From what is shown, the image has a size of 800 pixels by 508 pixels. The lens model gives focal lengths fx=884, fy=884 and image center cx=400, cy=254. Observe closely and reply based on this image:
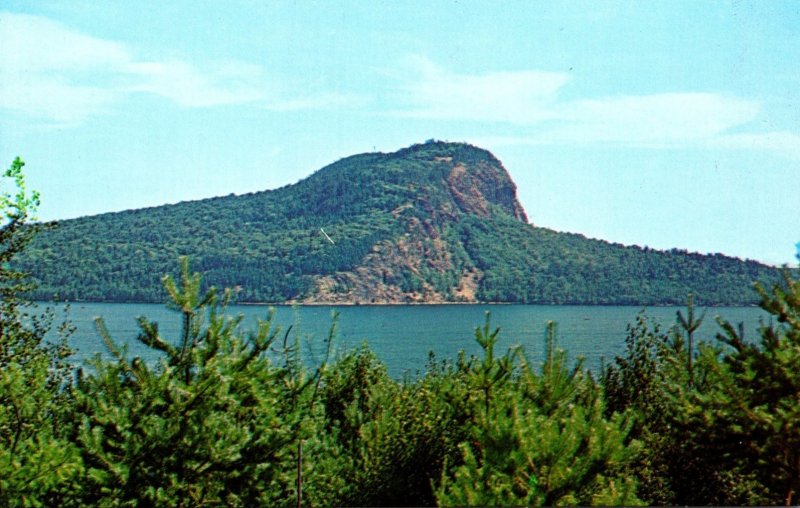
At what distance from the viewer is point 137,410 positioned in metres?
9.28

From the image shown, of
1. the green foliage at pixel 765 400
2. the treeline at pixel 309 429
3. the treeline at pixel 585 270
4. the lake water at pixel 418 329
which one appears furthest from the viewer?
the treeline at pixel 585 270

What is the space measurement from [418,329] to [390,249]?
66980 millimetres

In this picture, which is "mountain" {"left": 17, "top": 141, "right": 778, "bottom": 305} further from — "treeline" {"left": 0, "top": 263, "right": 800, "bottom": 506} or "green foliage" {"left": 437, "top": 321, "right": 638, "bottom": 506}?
"green foliage" {"left": 437, "top": 321, "right": 638, "bottom": 506}

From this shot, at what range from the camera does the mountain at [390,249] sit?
107 metres

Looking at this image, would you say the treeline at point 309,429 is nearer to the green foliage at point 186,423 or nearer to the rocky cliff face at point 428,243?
the green foliage at point 186,423

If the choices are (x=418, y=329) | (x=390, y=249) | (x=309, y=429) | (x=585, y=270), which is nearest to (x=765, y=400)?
(x=309, y=429)

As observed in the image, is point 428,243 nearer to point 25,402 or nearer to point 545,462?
point 25,402

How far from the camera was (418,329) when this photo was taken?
9244 cm

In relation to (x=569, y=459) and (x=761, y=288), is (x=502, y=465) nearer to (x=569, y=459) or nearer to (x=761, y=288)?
(x=569, y=459)

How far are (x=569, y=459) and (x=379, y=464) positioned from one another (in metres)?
5.29

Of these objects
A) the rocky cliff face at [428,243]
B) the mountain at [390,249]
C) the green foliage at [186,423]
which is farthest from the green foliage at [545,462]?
the rocky cliff face at [428,243]

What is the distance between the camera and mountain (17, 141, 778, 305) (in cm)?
10675

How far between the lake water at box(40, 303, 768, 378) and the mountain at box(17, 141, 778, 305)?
4.75 metres

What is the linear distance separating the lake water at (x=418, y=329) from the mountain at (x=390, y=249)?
4.75 m
